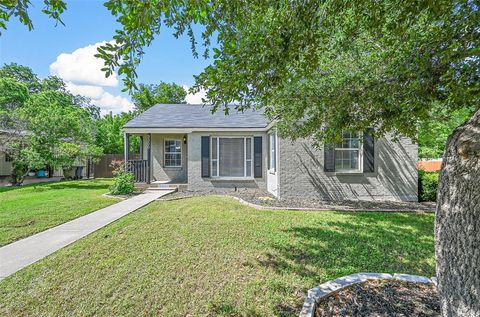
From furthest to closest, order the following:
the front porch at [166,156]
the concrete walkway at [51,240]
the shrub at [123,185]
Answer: the front porch at [166,156] < the shrub at [123,185] < the concrete walkway at [51,240]

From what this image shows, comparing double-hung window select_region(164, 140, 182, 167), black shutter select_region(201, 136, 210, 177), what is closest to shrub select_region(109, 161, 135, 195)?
double-hung window select_region(164, 140, 182, 167)

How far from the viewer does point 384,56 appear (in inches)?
181

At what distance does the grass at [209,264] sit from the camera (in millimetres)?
3127

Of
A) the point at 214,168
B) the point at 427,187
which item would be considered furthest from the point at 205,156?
the point at 427,187

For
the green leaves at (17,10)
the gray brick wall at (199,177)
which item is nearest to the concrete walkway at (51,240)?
the green leaves at (17,10)

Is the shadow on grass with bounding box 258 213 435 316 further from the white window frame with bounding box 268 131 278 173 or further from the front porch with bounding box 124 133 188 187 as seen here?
the front porch with bounding box 124 133 188 187

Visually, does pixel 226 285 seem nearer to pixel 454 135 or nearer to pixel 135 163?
pixel 454 135

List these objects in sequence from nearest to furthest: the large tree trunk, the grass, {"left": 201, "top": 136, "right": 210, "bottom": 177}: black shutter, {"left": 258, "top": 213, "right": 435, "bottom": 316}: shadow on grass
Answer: the large tree trunk
the grass
{"left": 258, "top": 213, "right": 435, "bottom": 316}: shadow on grass
{"left": 201, "top": 136, "right": 210, "bottom": 177}: black shutter

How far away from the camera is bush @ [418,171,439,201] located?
9617 mm

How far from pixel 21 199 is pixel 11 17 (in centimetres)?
1062

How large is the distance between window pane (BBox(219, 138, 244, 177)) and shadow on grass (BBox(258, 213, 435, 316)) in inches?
→ 246

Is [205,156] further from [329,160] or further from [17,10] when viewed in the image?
[17,10]

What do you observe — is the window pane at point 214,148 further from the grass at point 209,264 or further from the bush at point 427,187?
the bush at point 427,187

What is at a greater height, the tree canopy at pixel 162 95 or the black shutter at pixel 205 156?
the tree canopy at pixel 162 95
